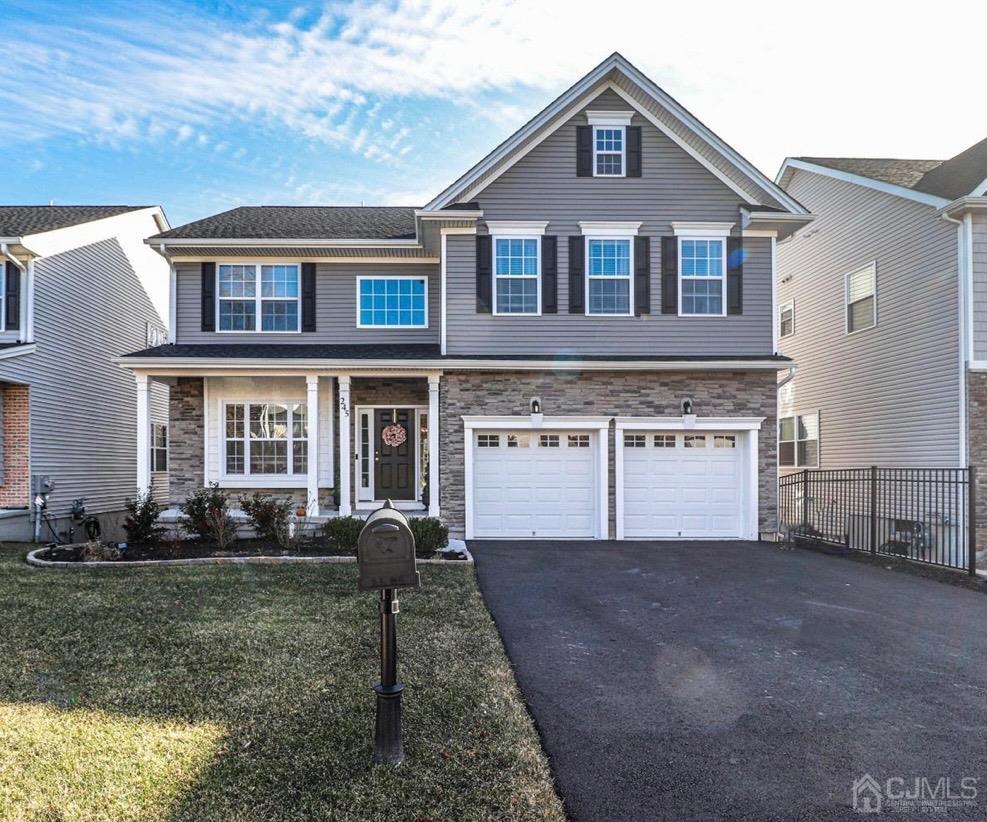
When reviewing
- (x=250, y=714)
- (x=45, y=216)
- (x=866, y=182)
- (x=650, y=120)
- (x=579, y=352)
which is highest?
(x=650, y=120)

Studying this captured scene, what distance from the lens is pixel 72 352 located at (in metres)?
15.5

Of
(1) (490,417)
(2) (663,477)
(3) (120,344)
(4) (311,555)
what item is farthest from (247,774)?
(3) (120,344)

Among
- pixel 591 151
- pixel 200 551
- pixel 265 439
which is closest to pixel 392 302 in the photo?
pixel 265 439

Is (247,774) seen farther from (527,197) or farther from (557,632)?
(527,197)

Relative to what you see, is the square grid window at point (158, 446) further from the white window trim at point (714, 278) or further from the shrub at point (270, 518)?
the white window trim at point (714, 278)

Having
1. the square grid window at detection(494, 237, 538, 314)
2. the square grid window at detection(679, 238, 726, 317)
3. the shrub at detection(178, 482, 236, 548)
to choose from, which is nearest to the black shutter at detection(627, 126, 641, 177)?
the square grid window at detection(679, 238, 726, 317)

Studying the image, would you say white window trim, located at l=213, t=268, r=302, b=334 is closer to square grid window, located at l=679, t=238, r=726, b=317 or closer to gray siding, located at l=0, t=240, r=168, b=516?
gray siding, located at l=0, t=240, r=168, b=516

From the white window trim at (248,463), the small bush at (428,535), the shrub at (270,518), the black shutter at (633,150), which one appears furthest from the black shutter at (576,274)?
the shrub at (270,518)

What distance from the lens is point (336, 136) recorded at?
13.1 meters

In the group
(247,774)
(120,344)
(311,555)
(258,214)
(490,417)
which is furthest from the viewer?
(120,344)

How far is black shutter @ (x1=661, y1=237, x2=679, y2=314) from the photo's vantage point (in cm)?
1321

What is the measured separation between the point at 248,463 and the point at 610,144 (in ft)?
32.1

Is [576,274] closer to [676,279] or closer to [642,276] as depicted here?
[642,276]

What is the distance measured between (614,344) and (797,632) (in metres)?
7.52
